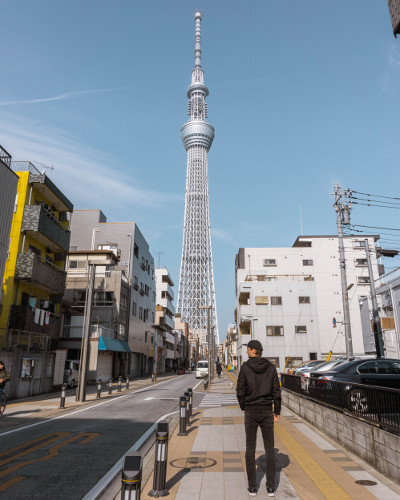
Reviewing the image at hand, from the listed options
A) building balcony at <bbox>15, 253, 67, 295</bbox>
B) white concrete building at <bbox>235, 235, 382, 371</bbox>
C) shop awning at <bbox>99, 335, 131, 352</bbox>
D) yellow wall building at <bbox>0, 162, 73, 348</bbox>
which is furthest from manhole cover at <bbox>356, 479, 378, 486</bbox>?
white concrete building at <bbox>235, 235, 382, 371</bbox>

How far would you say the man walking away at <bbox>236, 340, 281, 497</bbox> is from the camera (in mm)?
5188

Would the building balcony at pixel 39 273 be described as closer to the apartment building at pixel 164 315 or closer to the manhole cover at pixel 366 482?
the manhole cover at pixel 366 482

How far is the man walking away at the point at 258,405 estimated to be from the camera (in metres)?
5.19

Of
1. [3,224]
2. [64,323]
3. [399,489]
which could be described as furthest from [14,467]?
[64,323]

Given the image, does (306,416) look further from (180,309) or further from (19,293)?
(180,309)

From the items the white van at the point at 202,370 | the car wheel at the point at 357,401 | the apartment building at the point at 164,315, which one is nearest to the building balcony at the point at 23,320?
the car wheel at the point at 357,401

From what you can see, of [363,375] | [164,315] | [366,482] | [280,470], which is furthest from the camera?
[164,315]

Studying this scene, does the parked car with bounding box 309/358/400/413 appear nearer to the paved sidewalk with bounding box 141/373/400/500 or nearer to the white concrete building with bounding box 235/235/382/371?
the paved sidewalk with bounding box 141/373/400/500

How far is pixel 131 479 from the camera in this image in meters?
3.67

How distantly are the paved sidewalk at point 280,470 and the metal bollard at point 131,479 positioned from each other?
5.24 ft

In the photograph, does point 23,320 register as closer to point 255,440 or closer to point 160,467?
point 160,467

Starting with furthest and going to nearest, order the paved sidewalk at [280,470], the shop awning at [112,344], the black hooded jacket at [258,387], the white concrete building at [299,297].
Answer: the white concrete building at [299,297], the shop awning at [112,344], the black hooded jacket at [258,387], the paved sidewalk at [280,470]

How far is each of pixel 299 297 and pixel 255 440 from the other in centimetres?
4043

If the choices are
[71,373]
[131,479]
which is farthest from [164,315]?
[131,479]
